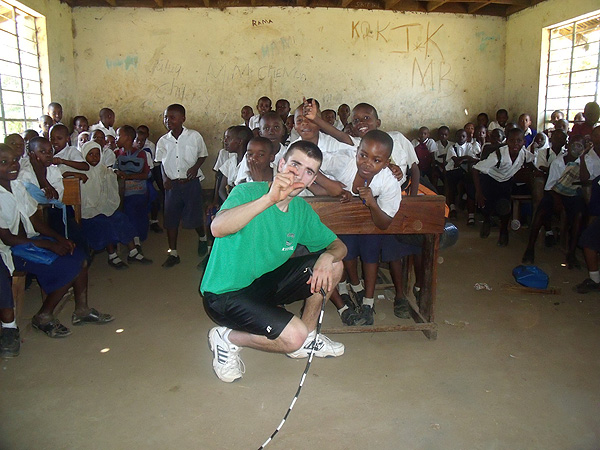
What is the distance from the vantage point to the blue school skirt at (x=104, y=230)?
4535 millimetres

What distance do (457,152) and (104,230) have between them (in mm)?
5594

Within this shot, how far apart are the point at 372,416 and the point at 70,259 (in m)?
2.24

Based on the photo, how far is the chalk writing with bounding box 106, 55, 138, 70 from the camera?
27.7 ft

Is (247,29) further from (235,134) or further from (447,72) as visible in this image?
(235,134)

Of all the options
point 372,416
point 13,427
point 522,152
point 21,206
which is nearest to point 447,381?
point 372,416

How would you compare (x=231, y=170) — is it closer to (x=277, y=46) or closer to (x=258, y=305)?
(x=258, y=305)

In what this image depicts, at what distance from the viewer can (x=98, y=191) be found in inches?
181

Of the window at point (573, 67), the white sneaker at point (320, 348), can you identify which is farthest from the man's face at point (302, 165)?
the window at point (573, 67)

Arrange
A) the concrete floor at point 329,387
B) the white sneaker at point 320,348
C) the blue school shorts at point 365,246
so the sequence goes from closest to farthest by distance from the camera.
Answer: the concrete floor at point 329,387, the white sneaker at point 320,348, the blue school shorts at point 365,246

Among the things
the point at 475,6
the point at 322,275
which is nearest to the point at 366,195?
the point at 322,275

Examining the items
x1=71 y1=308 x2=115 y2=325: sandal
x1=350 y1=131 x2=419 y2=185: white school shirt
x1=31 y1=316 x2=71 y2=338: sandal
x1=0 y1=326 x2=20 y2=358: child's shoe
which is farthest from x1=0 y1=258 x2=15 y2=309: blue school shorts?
x1=350 y1=131 x2=419 y2=185: white school shirt

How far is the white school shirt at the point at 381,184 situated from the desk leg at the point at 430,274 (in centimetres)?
43

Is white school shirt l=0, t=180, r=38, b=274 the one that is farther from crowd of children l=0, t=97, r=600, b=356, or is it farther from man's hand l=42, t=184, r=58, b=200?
man's hand l=42, t=184, r=58, b=200

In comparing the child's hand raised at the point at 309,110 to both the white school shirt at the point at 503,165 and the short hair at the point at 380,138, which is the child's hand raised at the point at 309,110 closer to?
the short hair at the point at 380,138
